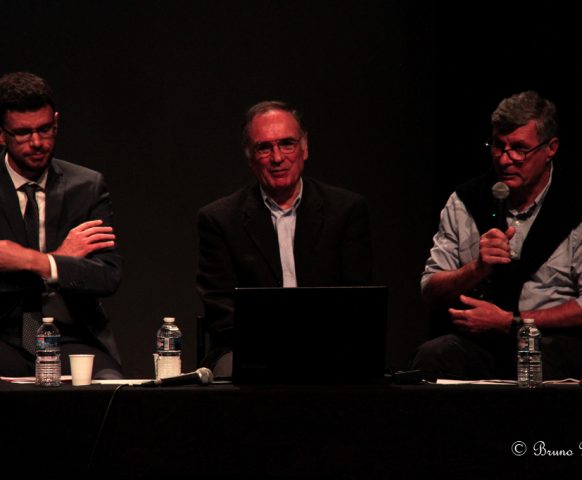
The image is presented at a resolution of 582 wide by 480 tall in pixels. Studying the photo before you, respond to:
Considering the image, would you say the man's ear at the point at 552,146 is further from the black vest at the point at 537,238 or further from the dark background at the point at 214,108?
the dark background at the point at 214,108

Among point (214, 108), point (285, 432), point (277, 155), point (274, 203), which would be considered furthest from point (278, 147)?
point (285, 432)

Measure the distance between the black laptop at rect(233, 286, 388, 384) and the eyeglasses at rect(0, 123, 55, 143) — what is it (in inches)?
58.1

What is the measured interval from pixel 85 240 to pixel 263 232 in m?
0.69

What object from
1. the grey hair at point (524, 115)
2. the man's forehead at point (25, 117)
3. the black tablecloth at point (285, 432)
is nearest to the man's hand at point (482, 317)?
the grey hair at point (524, 115)

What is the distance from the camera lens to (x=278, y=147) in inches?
149

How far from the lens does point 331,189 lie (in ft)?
13.1

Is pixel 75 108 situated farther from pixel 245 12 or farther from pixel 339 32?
pixel 339 32

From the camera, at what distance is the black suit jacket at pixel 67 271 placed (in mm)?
3500

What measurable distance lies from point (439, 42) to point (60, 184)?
209cm

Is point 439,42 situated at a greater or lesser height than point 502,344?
greater

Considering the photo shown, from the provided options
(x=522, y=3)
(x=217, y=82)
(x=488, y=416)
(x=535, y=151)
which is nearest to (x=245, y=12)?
(x=217, y=82)

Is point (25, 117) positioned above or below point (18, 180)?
above

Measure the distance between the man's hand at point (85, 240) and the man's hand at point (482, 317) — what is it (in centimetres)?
130

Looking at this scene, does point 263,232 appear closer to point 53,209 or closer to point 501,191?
point 53,209
